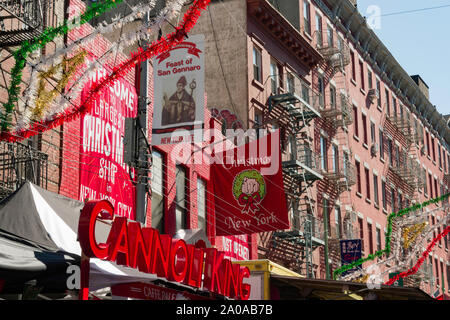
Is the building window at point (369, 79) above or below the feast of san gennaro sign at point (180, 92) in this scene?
above

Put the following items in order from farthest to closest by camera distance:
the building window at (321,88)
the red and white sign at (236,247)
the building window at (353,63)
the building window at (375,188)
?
the building window at (375,188) → the building window at (353,63) → the building window at (321,88) → the red and white sign at (236,247)

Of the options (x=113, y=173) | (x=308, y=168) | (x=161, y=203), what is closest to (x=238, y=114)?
(x=308, y=168)

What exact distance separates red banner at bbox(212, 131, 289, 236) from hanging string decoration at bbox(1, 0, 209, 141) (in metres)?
10.5

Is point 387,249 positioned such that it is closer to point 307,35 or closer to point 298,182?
point 298,182

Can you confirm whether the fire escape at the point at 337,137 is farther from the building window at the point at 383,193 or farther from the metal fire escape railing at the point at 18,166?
the metal fire escape railing at the point at 18,166

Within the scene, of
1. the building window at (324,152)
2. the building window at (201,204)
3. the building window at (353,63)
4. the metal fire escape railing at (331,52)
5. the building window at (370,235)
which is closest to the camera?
Result: the building window at (201,204)

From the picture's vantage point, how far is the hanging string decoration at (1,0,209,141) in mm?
10562

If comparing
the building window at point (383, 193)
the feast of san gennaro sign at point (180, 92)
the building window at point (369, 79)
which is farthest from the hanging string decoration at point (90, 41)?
the building window at point (369, 79)

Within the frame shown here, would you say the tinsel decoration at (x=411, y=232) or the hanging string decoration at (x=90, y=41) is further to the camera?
the tinsel decoration at (x=411, y=232)

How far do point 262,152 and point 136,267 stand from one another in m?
11.4

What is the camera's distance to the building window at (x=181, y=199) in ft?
74.6

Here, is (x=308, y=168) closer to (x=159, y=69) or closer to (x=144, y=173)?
(x=159, y=69)

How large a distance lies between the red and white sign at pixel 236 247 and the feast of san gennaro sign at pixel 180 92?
8123mm

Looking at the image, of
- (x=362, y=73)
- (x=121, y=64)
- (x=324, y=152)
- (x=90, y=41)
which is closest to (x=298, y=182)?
(x=324, y=152)
